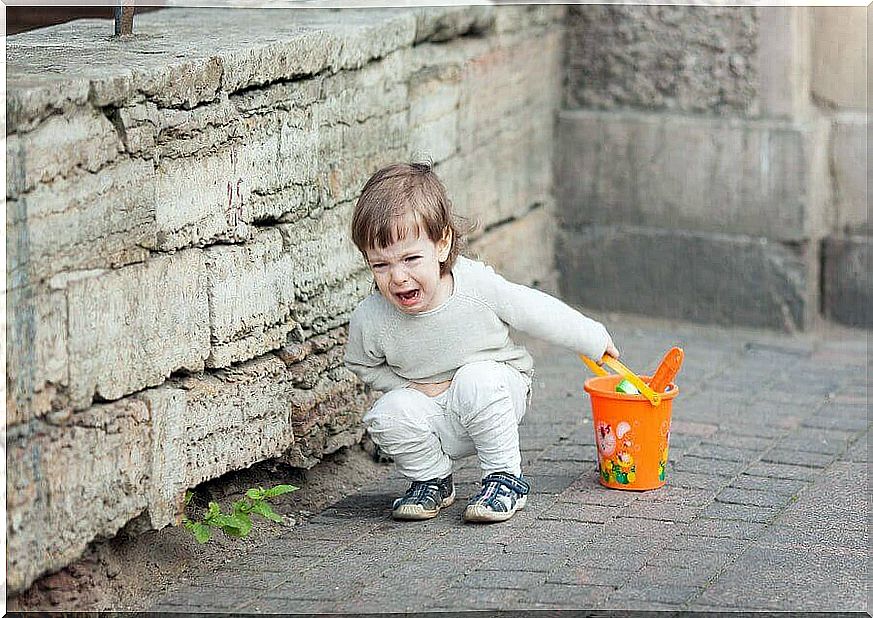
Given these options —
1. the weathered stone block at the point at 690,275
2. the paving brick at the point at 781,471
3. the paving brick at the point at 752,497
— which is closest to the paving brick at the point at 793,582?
the paving brick at the point at 752,497

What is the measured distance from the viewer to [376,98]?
4434 mm

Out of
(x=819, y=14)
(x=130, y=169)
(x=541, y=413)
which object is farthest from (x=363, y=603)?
(x=819, y=14)

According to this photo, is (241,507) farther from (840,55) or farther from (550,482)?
(840,55)

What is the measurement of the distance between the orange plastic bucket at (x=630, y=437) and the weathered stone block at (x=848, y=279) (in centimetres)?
223

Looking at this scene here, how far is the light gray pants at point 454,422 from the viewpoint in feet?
12.0

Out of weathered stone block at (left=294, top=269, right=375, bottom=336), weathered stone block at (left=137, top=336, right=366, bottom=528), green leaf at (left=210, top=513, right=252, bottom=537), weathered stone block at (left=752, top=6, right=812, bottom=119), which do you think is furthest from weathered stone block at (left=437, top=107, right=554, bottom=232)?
green leaf at (left=210, top=513, right=252, bottom=537)

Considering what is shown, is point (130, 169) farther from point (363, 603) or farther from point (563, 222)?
point (563, 222)

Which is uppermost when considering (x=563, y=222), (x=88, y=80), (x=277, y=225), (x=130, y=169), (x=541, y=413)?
(x=88, y=80)

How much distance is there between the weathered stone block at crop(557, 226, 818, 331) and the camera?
229 inches

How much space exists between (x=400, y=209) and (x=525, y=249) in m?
2.41

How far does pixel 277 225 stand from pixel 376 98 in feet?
2.49

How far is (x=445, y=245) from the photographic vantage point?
12.0ft

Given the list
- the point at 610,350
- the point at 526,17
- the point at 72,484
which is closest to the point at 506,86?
the point at 526,17

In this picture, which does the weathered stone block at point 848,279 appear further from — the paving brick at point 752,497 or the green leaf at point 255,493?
the green leaf at point 255,493
